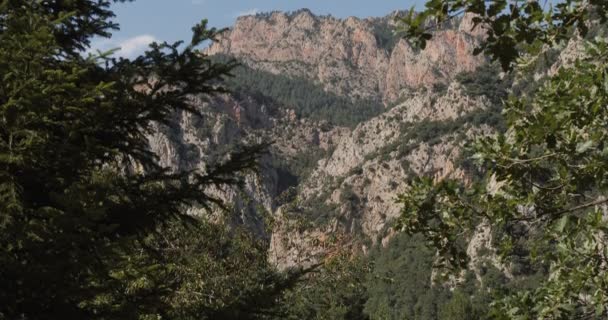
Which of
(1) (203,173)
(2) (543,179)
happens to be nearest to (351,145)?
(1) (203,173)

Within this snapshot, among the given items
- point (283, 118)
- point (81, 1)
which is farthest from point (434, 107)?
point (81, 1)

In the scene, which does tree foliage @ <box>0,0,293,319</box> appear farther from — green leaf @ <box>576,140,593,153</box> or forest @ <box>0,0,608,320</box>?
green leaf @ <box>576,140,593,153</box>

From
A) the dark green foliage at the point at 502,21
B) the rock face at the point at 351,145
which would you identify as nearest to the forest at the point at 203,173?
the dark green foliage at the point at 502,21

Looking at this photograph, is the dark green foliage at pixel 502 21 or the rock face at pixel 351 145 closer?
the dark green foliage at pixel 502 21

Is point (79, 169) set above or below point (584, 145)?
above

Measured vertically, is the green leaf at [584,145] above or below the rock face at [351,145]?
below

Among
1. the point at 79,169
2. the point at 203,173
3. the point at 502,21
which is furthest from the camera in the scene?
the point at 203,173

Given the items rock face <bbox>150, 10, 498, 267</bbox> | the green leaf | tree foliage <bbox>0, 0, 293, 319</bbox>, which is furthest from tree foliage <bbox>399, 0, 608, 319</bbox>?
rock face <bbox>150, 10, 498, 267</bbox>

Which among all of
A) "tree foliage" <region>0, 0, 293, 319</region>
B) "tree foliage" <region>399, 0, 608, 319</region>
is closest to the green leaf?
"tree foliage" <region>399, 0, 608, 319</region>

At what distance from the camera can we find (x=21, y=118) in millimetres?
4145

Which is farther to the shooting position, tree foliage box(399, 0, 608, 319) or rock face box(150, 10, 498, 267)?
rock face box(150, 10, 498, 267)

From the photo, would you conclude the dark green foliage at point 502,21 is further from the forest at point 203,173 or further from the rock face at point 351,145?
the rock face at point 351,145

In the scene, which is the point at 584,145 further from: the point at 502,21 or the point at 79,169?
the point at 79,169

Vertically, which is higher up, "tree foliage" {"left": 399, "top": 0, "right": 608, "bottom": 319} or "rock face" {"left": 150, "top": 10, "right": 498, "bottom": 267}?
"rock face" {"left": 150, "top": 10, "right": 498, "bottom": 267}
